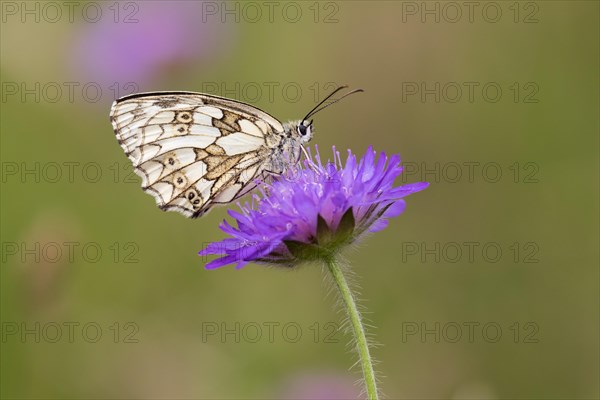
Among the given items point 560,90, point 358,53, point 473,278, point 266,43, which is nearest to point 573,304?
point 473,278

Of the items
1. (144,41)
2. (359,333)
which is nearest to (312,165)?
(359,333)

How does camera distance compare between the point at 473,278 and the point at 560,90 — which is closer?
the point at 473,278

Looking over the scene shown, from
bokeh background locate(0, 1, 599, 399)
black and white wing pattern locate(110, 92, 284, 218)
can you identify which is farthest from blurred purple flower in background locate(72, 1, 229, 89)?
black and white wing pattern locate(110, 92, 284, 218)

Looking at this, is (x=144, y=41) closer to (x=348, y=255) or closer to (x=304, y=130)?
(x=348, y=255)

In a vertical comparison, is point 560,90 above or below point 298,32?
below

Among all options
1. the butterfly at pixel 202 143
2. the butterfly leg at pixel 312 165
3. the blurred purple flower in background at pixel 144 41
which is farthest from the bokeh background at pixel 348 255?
the butterfly leg at pixel 312 165

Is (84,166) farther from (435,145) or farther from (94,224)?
(435,145)

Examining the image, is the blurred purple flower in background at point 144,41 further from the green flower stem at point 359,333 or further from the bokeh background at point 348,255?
the green flower stem at point 359,333

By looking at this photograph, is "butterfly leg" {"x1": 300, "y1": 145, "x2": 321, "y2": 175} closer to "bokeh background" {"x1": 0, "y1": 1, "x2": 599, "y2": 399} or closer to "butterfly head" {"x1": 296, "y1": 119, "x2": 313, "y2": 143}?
"butterfly head" {"x1": 296, "y1": 119, "x2": 313, "y2": 143}
